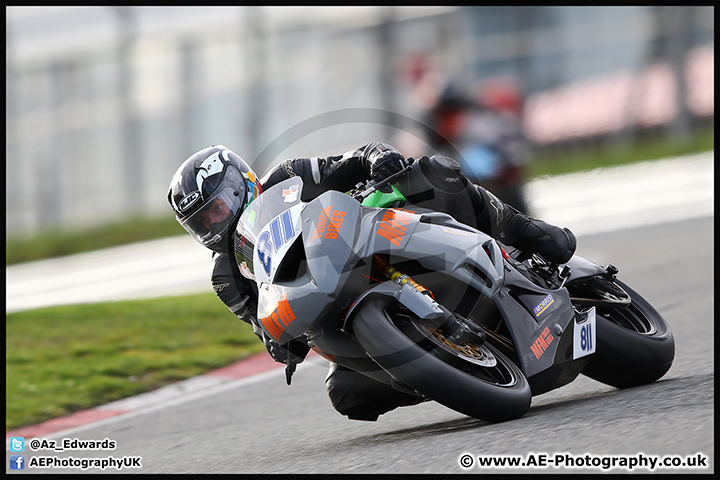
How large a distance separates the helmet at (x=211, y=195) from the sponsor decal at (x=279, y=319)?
0.55m

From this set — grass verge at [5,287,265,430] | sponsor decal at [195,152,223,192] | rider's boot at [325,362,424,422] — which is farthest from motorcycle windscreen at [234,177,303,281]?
grass verge at [5,287,265,430]

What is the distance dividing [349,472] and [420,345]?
21.5 inches

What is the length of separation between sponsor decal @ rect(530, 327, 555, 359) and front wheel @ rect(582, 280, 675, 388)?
380mm

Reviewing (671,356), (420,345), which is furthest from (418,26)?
(420,345)

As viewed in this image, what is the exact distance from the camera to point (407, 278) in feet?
12.0

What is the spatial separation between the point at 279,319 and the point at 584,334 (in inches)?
60.8

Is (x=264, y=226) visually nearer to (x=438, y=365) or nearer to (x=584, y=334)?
(x=438, y=365)

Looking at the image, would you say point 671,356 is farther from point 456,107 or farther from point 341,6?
point 341,6

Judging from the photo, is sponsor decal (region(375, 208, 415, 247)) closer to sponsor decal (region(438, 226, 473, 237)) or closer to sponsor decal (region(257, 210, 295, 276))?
sponsor decal (region(438, 226, 473, 237))

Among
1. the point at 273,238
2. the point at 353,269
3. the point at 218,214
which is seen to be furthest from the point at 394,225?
the point at 218,214

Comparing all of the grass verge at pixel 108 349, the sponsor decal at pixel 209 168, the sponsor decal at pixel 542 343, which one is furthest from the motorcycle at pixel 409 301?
the grass verge at pixel 108 349

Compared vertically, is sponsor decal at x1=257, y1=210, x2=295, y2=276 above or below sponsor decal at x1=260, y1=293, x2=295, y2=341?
above

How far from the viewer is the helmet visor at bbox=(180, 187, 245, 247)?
13.1 feet

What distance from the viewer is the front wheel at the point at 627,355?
4402 mm
